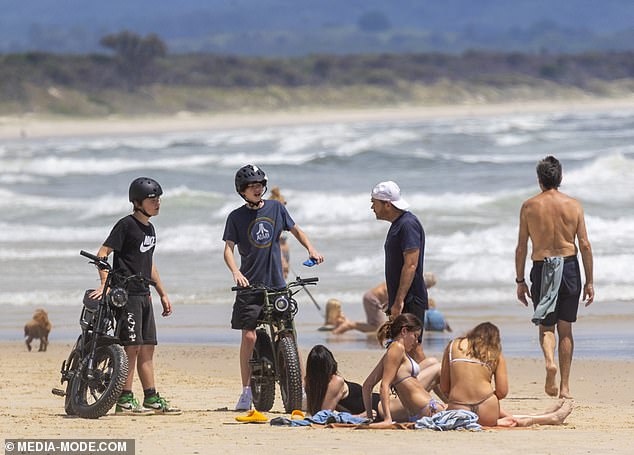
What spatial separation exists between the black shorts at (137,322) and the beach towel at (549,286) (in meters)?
2.45

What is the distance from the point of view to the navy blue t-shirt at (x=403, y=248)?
775 cm

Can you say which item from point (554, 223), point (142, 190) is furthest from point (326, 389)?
point (554, 223)

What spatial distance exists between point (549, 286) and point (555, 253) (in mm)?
217

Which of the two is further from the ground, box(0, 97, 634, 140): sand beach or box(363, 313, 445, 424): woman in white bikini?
box(0, 97, 634, 140): sand beach

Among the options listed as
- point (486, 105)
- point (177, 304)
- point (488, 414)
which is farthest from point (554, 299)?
point (486, 105)

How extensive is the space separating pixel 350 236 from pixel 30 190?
47.7 ft

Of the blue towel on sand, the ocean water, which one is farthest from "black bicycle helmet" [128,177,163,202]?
the ocean water

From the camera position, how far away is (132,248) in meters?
7.79

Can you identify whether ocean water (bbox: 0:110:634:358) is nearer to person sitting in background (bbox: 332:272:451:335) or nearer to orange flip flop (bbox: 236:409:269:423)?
person sitting in background (bbox: 332:272:451:335)

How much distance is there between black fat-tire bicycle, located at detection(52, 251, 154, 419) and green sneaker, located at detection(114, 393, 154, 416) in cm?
17

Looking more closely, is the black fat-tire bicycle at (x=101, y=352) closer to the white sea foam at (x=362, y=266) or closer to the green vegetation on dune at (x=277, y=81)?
the white sea foam at (x=362, y=266)

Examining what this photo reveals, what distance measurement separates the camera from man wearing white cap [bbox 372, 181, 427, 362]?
25.4ft

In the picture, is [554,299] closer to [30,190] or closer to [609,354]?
[609,354]

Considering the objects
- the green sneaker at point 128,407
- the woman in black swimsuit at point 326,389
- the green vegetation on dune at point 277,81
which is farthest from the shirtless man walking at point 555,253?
the green vegetation on dune at point 277,81
